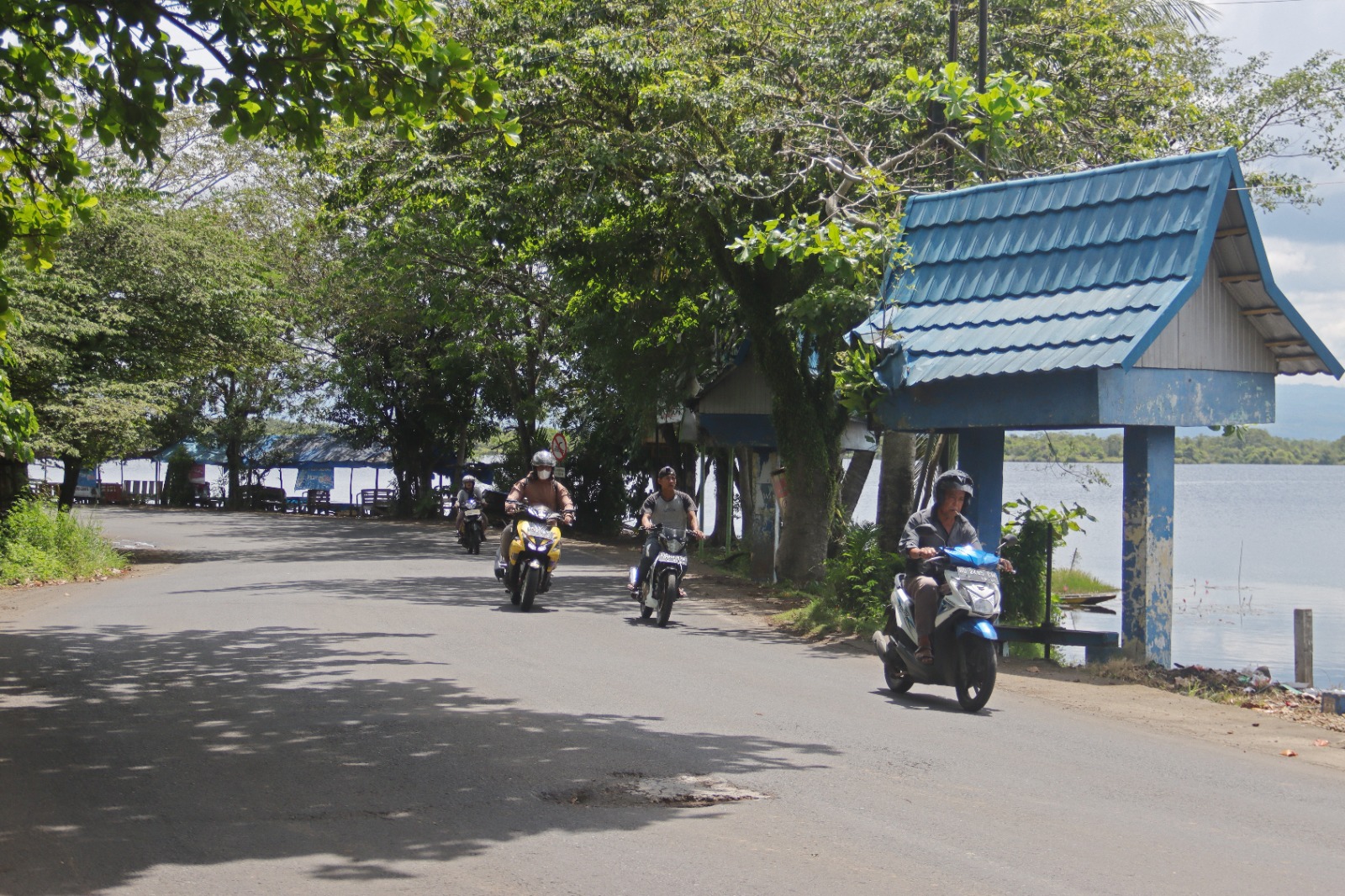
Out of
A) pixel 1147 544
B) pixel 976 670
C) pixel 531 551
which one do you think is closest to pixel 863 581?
pixel 1147 544

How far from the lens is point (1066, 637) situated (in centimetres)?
1244

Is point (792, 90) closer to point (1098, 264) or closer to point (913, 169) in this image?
point (913, 169)

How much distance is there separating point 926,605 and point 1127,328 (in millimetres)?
3644

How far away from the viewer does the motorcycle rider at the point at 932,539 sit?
9.52m

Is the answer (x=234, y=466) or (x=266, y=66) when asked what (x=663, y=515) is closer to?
(x=266, y=66)

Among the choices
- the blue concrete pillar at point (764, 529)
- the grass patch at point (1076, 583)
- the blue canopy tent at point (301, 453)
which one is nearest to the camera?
the blue concrete pillar at point (764, 529)

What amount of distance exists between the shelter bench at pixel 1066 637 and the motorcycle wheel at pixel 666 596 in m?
3.55

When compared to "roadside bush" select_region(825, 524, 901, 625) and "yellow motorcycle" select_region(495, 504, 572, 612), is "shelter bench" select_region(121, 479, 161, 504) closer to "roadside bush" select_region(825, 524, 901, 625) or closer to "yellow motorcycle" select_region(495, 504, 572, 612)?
"yellow motorcycle" select_region(495, 504, 572, 612)

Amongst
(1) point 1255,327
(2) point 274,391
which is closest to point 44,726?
(1) point 1255,327

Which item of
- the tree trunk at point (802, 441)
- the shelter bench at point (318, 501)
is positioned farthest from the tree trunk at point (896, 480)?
the shelter bench at point (318, 501)

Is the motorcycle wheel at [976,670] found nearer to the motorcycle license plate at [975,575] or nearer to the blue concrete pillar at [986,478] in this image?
the motorcycle license plate at [975,575]

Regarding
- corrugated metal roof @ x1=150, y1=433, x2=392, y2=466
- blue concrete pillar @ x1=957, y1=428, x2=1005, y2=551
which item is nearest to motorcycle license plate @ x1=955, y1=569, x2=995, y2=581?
blue concrete pillar @ x1=957, y1=428, x2=1005, y2=551

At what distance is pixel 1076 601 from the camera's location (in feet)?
96.4

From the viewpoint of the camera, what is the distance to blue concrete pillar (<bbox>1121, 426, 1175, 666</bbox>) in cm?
1202
